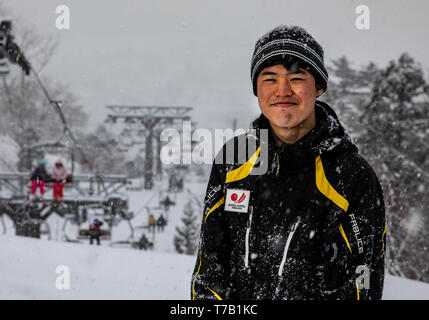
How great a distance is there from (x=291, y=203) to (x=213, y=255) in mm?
394

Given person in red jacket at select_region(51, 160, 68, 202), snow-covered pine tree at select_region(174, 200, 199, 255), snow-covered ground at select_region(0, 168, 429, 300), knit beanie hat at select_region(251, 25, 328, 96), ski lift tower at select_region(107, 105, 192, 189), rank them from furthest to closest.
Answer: snow-covered pine tree at select_region(174, 200, 199, 255)
ski lift tower at select_region(107, 105, 192, 189)
person in red jacket at select_region(51, 160, 68, 202)
snow-covered ground at select_region(0, 168, 429, 300)
knit beanie hat at select_region(251, 25, 328, 96)

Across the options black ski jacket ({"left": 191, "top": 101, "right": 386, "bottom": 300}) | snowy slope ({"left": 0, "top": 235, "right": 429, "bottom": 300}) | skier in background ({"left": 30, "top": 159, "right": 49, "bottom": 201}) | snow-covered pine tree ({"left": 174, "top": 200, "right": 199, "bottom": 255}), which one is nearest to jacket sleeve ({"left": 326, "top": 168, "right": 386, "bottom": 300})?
black ski jacket ({"left": 191, "top": 101, "right": 386, "bottom": 300})

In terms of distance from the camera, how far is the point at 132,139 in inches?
982

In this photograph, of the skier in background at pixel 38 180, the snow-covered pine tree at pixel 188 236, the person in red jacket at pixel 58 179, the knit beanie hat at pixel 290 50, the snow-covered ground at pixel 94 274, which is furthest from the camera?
the snow-covered pine tree at pixel 188 236

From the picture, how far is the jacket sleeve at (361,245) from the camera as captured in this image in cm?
143

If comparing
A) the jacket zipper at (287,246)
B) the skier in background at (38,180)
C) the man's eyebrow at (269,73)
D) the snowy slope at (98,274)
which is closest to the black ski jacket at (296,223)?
the jacket zipper at (287,246)

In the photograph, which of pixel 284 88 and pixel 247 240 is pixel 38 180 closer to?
pixel 247 240

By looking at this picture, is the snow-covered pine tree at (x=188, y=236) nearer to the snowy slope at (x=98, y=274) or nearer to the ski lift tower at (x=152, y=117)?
the ski lift tower at (x=152, y=117)

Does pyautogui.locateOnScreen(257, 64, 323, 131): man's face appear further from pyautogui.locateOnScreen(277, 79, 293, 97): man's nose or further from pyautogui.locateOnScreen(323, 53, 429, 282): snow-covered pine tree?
pyautogui.locateOnScreen(323, 53, 429, 282): snow-covered pine tree

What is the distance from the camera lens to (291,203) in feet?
4.99

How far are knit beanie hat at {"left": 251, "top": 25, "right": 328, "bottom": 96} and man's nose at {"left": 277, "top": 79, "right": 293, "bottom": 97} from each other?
0.28ft

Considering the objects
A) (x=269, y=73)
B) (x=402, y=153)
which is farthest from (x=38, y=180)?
(x=402, y=153)

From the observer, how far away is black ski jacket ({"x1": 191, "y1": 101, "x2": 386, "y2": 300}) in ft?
4.72

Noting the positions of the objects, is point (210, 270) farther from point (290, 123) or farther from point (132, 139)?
point (132, 139)
